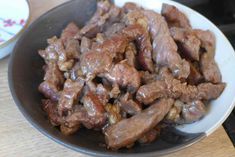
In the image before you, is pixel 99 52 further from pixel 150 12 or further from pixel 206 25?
pixel 206 25

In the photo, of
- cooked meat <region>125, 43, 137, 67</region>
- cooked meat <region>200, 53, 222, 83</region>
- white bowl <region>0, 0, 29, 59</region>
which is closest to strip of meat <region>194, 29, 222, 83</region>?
cooked meat <region>200, 53, 222, 83</region>

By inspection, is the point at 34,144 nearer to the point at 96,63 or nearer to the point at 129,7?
the point at 96,63

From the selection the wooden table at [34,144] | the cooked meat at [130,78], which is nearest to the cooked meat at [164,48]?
the cooked meat at [130,78]

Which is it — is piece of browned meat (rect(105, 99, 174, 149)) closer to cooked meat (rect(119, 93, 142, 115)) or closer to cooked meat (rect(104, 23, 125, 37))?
cooked meat (rect(119, 93, 142, 115))

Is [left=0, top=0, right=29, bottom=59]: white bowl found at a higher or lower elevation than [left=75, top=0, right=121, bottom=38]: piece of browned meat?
lower

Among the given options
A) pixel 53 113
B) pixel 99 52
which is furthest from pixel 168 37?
pixel 53 113
